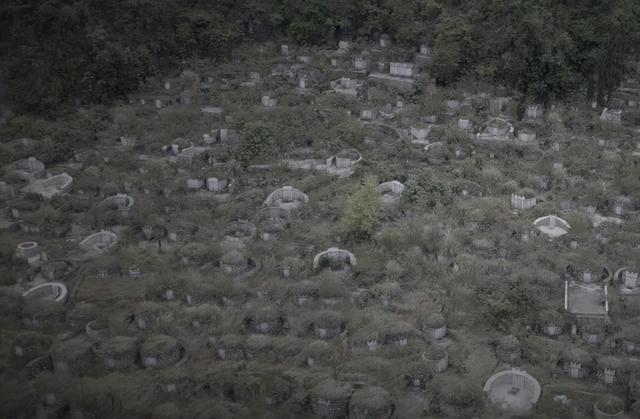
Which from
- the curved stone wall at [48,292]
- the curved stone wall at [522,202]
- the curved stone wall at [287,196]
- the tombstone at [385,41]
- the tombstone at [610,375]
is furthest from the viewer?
the tombstone at [385,41]

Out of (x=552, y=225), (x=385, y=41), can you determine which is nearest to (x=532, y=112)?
(x=552, y=225)

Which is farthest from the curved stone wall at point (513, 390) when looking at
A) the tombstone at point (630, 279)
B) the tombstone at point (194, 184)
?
the tombstone at point (194, 184)

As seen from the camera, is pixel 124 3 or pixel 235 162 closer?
pixel 235 162

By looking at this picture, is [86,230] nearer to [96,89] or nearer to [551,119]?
[96,89]

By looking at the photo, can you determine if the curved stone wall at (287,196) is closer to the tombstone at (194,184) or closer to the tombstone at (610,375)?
the tombstone at (194,184)

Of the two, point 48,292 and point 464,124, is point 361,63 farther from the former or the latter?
point 48,292

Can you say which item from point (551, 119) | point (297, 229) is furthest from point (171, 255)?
point (551, 119)

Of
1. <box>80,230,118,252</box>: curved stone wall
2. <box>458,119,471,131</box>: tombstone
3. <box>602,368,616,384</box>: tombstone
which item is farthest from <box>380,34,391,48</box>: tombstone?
<box>602,368,616,384</box>: tombstone
